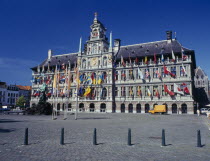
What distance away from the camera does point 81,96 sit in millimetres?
59031

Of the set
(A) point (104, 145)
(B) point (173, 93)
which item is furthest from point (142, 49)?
(A) point (104, 145)

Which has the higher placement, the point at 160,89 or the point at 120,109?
the point at 160,89

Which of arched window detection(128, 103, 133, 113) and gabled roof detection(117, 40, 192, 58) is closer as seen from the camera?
gabled roof detection(117, 40, 192, 58)

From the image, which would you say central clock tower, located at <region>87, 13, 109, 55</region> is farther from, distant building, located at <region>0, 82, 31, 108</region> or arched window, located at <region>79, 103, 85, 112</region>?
distant building, located at <region>0, 82, 31, 108</region>

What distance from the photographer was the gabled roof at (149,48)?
50388 millimetres

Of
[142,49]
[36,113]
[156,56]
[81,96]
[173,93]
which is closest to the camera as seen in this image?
[36,113]

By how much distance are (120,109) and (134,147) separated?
44.6 meters

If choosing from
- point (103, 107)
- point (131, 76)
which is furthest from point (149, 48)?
point (103, 107)

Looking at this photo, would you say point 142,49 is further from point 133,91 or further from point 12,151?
point 12,151

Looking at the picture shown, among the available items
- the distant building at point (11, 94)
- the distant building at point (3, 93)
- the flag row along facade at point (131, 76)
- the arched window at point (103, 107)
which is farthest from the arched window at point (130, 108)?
the distant building at point (11, 94)

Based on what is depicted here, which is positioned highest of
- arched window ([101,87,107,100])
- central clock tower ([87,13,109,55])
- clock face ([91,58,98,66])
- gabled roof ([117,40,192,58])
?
central clock tower ([87,13,109,55])

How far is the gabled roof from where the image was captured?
50388 millimetres

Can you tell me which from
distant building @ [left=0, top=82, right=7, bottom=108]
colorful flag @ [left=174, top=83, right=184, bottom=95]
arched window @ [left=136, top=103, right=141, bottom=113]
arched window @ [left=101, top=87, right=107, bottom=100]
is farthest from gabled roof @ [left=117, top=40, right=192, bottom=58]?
distant building @ [left=0, top=82, right=7, bottom=108]

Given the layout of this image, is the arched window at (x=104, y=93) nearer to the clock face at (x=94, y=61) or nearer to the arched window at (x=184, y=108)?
the clock face at (x=94, y=61)
